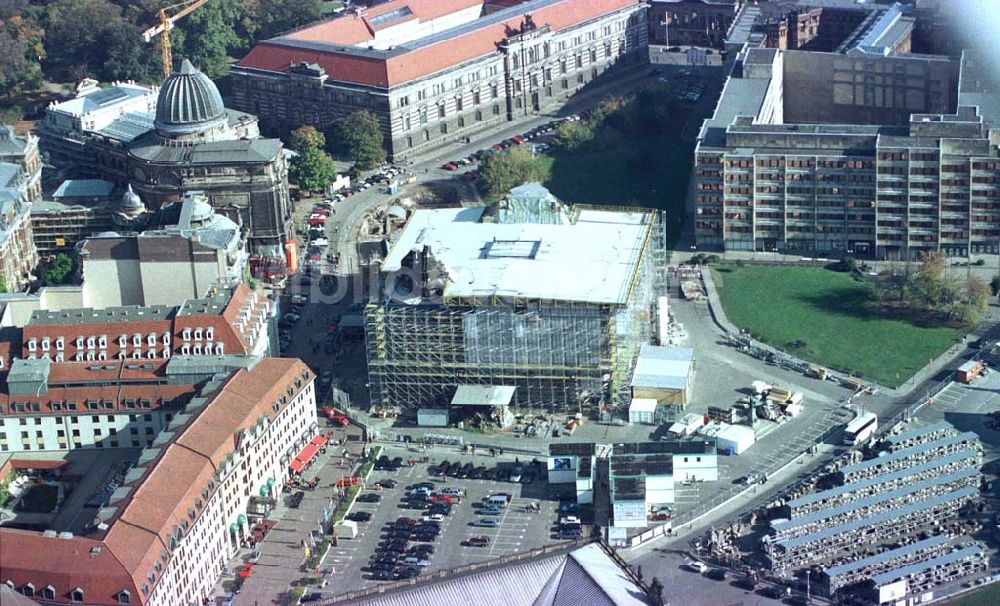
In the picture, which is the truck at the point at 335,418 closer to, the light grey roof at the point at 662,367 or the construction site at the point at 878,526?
the light grey roof at the point at 662,367

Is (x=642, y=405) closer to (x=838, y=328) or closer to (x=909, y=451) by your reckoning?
(x=909, y=451)

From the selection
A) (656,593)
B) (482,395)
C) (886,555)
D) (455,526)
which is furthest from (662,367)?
(656,593)

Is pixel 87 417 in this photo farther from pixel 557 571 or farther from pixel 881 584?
pixel 881 584

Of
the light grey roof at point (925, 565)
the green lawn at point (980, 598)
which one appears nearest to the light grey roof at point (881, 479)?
the light grey roof at point (925, 565)

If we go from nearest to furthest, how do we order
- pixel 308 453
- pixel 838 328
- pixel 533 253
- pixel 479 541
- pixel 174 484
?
pixel 174 484 < pixel 479 541 < pixel 308 453 < pixel 533 253 < pixel 838 328

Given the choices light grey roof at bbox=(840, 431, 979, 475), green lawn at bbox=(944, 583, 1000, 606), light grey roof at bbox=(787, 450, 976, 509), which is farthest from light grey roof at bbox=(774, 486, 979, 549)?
green lawn at bbox=(944, 583, 1000, 606)

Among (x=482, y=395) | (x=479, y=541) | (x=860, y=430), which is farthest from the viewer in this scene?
(x=482, y=395)
